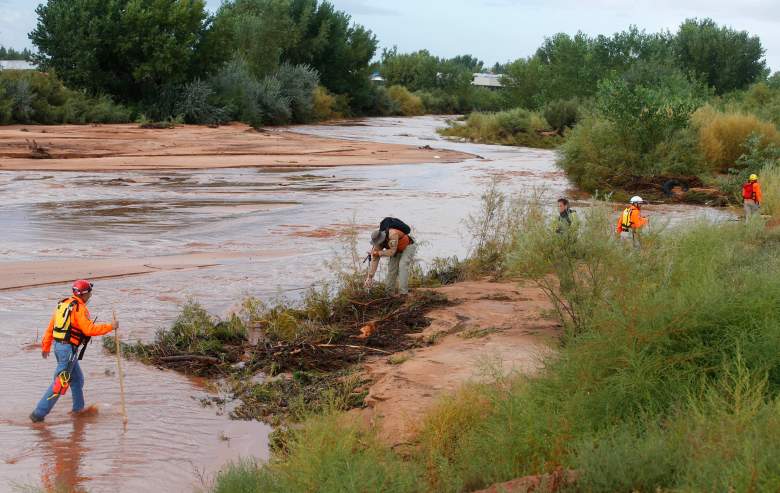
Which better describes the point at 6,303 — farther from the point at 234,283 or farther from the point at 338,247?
the point at 338,247

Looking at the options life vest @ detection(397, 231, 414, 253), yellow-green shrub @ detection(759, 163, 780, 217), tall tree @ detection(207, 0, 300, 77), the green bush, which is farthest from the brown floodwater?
tall tree @ detection(207, 0, 300, 77)

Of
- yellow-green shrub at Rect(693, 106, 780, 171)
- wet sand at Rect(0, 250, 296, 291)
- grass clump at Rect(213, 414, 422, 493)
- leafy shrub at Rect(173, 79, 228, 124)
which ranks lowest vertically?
wet sand at Rect(0, 250, 296, 291)

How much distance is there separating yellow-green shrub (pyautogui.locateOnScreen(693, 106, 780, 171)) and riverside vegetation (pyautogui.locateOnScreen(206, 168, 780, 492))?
79.6ft

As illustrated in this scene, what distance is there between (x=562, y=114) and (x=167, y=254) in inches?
1704

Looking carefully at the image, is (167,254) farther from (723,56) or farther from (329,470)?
(723,56)

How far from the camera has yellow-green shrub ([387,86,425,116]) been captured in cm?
8806

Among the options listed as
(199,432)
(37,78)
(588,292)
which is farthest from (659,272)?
(37,78)

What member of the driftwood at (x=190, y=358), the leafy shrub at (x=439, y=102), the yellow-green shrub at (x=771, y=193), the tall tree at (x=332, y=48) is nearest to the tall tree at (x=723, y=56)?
the tall tree at (x=332, y=48)

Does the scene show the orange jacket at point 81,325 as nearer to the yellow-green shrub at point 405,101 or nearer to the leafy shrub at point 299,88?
the leafy shrub at point 299,88

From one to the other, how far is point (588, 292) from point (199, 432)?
412 centimetres

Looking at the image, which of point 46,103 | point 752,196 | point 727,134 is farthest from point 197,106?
point 752,196

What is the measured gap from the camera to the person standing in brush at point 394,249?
12.8 meters

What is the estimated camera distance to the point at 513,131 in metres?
57.1

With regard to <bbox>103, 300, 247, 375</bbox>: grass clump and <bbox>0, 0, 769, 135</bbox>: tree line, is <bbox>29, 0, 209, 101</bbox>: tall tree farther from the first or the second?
<bbox>103, 300, 247, 375</bbox>: grass clump
